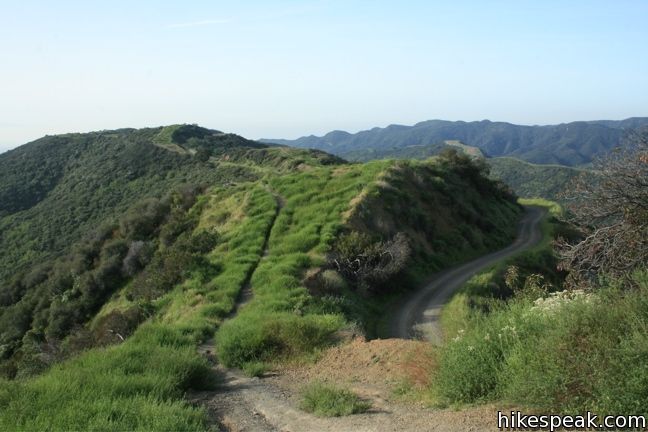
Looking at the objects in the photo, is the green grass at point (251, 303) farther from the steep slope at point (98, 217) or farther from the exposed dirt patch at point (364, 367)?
the steep slope at point (98, 217)

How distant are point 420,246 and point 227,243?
10.9 m

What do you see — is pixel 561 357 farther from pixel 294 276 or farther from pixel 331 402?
pixel 294 276

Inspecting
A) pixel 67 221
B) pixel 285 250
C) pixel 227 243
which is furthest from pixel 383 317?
pixel 67 221

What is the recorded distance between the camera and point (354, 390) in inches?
337

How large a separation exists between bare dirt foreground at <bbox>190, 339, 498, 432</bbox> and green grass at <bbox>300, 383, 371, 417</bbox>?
0.13 m

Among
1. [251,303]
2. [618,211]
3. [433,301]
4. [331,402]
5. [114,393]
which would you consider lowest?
[433,301]

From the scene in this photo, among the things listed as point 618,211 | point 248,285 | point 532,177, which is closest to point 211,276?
point 248,285

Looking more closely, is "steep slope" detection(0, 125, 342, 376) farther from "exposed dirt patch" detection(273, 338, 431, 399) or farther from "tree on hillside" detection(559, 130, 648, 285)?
"tree on hillside" detection(559, 130, 648, 285)

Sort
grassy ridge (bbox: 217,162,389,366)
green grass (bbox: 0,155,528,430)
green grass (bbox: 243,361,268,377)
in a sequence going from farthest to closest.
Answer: grassy ridge (bbox: 217,162,389,366) → green grass (bbox: 243,361,268,377) → green grass (bbox: 0,155,528,430)

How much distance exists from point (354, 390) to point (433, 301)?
15.1m

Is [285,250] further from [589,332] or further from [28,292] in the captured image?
[28,292]

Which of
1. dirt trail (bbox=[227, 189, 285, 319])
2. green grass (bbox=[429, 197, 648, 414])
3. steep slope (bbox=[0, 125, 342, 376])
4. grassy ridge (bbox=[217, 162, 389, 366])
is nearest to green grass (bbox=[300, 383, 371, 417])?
green grass (bbox=[429, 197, 648, 414])

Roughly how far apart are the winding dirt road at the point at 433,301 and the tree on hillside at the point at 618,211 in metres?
6.33

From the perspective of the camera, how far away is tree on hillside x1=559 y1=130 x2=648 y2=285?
828cm
